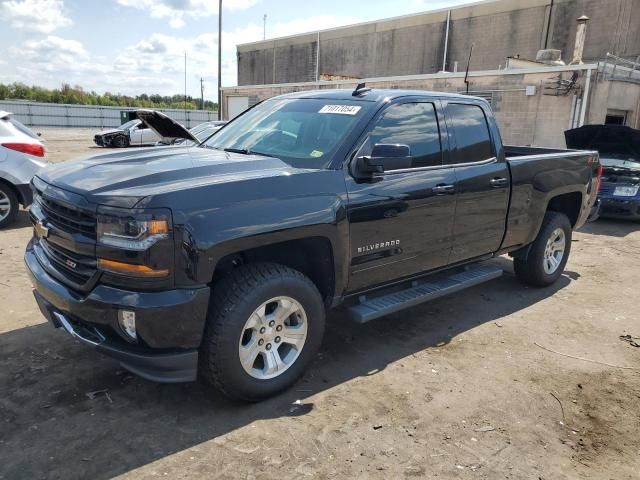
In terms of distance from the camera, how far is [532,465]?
9.32 feet

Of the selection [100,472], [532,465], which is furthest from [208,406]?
[532,465]

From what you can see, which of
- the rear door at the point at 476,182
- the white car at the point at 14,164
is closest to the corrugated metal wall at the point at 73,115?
the white car at the point at 14,164

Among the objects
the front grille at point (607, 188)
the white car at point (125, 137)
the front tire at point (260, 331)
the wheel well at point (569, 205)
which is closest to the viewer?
the front tire at point (260, 331)

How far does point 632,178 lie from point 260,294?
8.99m

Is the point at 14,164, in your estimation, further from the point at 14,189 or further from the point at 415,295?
the point at 415,295

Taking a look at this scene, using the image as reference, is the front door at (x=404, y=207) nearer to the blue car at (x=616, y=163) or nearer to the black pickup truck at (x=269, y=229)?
the black pickup truck at (x=269, y=229)

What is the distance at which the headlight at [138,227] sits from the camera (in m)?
2.72

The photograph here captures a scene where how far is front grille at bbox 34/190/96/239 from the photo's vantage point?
288 centimetres

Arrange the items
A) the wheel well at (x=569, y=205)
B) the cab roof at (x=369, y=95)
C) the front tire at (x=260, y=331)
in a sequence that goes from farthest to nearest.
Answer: the wheel well at (x=569, y=205) < the cab roof at (x=369, y=95) < the front tire at (x=260, y=331)

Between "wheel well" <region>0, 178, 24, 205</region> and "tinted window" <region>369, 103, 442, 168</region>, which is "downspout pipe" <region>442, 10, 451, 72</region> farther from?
"tinted window" <region>369, 103, 442, 168</region>

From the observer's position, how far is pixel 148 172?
10.3 ft

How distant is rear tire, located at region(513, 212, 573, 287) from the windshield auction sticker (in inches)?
111

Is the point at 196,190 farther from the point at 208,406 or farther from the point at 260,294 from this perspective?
the point at 208,406

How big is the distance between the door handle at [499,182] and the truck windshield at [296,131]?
5.03 ft
